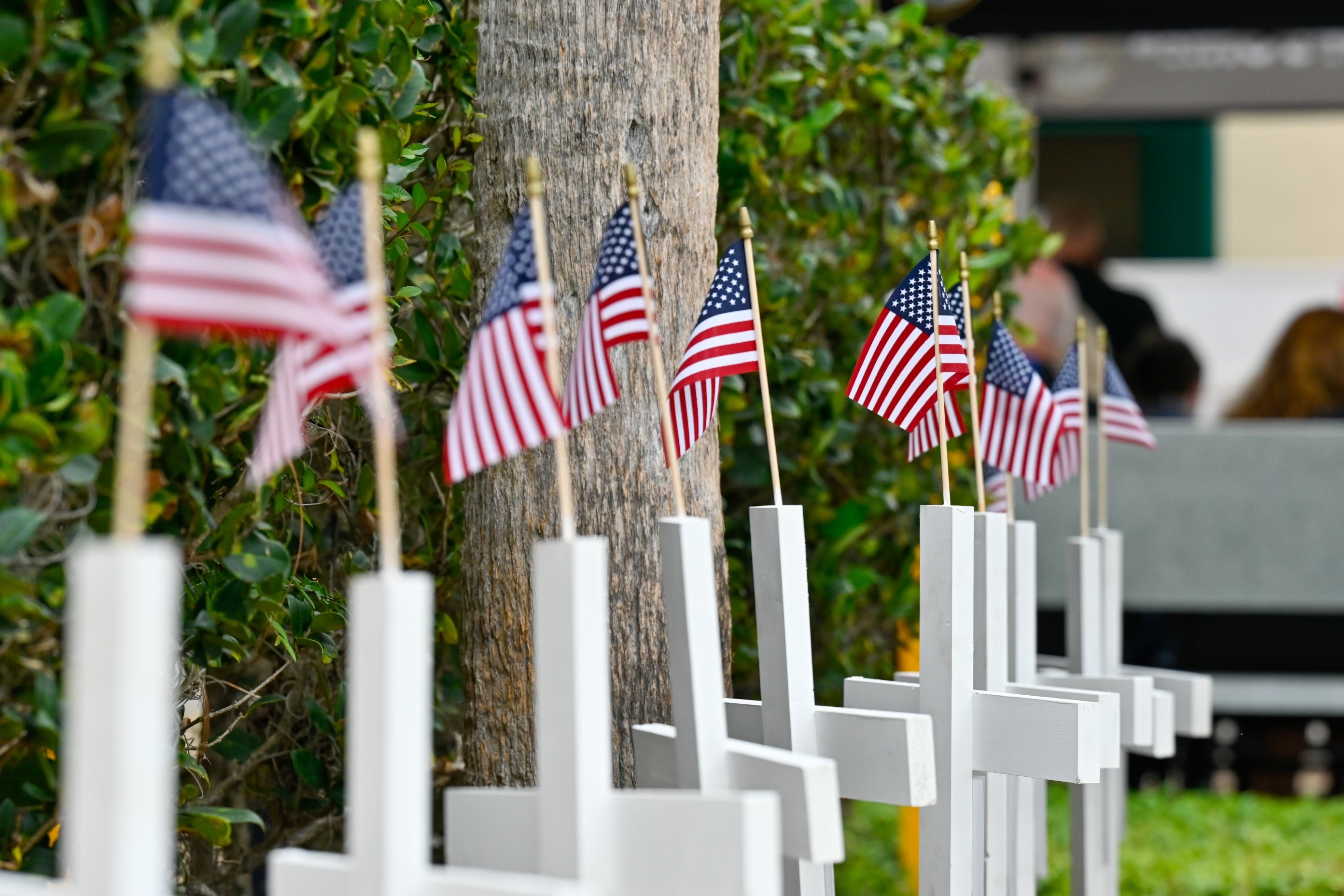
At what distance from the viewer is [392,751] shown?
71.7 inches

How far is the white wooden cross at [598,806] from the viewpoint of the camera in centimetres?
199

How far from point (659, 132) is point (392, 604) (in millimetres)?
1512

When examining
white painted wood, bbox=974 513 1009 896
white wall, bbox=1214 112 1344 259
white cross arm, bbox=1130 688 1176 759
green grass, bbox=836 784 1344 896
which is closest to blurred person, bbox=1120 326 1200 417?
green grass, bbox=836 784 1344 896

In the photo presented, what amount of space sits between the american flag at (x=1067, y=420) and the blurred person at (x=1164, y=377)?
3.79m

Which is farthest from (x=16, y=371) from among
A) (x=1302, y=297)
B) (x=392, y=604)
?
(x=1302, y=297)

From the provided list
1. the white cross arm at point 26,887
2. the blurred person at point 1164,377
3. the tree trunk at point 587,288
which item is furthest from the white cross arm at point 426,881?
the blurred person at point 1164,377

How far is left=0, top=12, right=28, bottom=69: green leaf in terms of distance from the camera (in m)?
1.93

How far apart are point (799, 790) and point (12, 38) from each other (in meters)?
1.45

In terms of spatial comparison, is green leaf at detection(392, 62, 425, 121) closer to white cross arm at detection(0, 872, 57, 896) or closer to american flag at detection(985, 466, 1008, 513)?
white cross arm at detection(0, 872, 57, 896)

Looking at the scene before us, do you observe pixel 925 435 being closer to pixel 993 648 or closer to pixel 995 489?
pixel 993 648

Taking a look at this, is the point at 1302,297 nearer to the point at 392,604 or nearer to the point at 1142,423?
the point at 1142,423

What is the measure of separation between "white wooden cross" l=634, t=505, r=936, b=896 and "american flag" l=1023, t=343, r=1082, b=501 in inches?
53.1

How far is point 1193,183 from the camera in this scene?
12758 millimetres

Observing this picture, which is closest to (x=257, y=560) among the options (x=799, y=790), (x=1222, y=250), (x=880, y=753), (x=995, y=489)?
(x=799, y=790)
